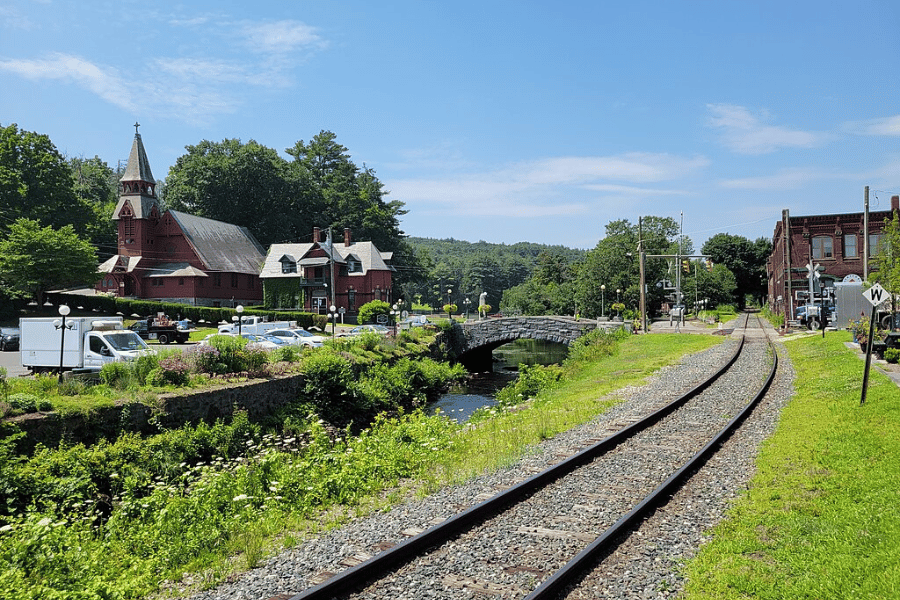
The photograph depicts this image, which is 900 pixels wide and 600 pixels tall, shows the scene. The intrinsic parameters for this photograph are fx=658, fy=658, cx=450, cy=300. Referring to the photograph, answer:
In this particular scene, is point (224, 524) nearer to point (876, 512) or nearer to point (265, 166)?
point (876, 512)

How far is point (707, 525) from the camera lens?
7.72 meters

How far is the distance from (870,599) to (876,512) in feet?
8.04

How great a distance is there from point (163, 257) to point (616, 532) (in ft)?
205

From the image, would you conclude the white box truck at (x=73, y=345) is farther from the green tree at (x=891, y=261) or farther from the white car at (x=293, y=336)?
the green tree at (x=891, y=261)

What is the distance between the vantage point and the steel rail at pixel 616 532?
236 inches

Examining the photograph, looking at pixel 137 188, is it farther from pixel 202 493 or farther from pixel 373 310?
pixel 202 493

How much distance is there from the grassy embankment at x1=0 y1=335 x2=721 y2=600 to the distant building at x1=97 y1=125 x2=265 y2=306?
45.4 m

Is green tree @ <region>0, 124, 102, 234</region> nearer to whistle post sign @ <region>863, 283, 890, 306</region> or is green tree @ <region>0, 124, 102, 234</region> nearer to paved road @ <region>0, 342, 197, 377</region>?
paved road @ <region>0, 342, 197, 377</region>

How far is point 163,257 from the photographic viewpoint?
62.3 metres

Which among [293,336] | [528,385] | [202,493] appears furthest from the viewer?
[293,336]

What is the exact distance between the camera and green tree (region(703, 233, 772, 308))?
113438mm

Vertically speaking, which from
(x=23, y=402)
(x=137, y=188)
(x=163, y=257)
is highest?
(x=137, y=188)

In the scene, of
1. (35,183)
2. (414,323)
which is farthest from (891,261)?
(35,183)

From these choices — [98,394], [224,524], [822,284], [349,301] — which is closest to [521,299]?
[349,301]
